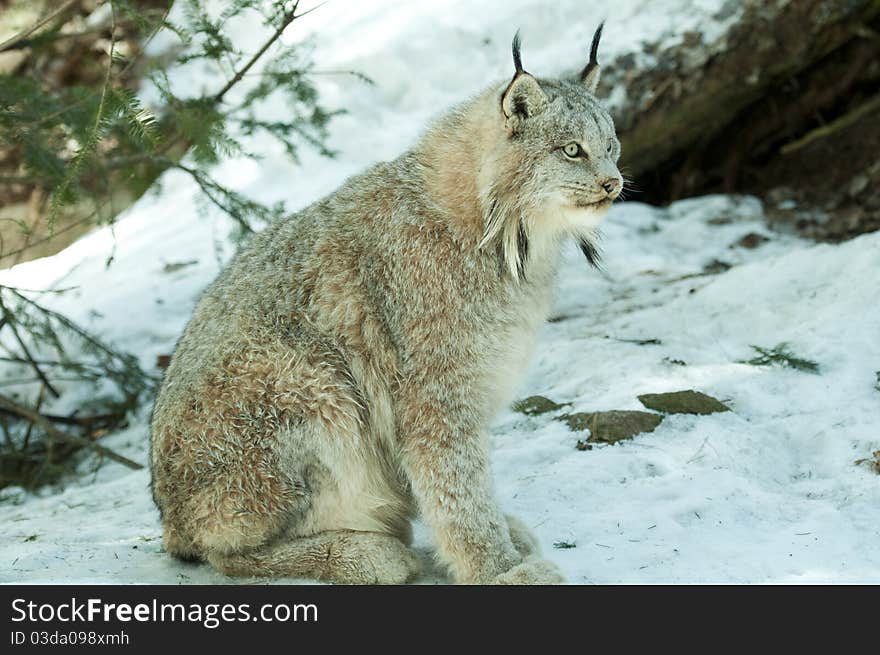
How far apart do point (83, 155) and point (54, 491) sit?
122 inches

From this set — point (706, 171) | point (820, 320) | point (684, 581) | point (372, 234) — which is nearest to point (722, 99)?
point (706, 171)

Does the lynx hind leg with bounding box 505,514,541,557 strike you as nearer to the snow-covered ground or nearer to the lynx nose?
the snow-covered ground

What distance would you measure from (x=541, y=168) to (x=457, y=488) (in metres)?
1.43

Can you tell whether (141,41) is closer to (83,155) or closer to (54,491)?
(54,491)

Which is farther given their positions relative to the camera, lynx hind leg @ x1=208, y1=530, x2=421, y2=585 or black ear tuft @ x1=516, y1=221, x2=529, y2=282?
black ear tuft @ x1=516, y1=221, x2=529, y2=282

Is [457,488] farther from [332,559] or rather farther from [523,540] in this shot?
[332,559]

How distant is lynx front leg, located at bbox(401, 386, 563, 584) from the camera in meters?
4.31

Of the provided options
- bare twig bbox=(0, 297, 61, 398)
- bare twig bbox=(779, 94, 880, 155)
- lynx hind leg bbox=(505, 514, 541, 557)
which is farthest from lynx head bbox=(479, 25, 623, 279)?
bare twig bbox=(779, 94, 880, 155)

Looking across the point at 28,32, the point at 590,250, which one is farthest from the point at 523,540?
the point at 28,32

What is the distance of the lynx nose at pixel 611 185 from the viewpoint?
439cm

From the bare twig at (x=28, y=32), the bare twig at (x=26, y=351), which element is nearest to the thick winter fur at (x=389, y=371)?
the bare twig at (x=28, y=32)

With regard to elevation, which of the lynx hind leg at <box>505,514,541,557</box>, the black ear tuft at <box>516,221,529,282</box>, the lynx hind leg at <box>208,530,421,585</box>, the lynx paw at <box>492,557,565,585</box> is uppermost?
the black ear tuft at <box>516,221,529,282</box>

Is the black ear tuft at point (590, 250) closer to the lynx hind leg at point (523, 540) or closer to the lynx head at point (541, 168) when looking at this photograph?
the lynx head at point (541, 168)
